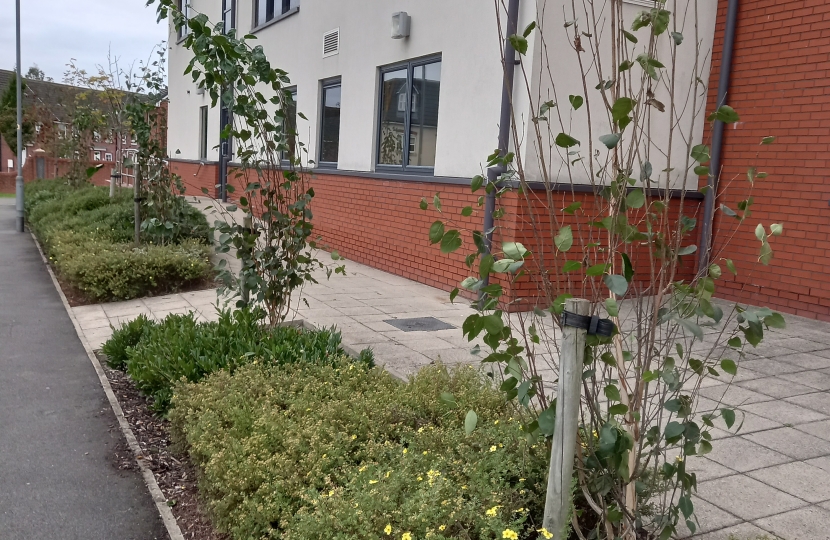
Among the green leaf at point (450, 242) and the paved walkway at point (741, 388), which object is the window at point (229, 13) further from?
the green leaf at point (450, 242)

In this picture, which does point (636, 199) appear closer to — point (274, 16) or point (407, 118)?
point (407, 118)

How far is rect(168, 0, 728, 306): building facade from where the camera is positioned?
805 centimetres

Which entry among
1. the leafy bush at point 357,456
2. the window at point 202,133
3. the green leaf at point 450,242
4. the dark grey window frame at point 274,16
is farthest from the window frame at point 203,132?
the green leaf at point 450,242

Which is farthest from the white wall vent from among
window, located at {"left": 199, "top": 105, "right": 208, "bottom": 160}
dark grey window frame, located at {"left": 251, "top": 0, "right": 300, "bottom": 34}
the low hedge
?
A: window, located at {"left": 199, "top": 105, "right": 208, "bottom": 160}

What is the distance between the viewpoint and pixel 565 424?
94.0 inches

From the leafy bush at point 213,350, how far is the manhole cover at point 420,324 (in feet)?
5.12

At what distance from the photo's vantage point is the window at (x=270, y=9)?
1490 centimetres

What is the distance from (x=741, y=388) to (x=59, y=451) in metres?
4.70

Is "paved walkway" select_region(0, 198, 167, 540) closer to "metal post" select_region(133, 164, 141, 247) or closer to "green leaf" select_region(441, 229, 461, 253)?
"green leaf" select_region(441, 229, 461, 253)

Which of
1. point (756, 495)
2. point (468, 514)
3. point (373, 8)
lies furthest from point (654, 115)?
point (468, 514)

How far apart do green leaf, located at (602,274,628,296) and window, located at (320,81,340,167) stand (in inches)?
416

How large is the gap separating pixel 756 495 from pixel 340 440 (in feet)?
6.62

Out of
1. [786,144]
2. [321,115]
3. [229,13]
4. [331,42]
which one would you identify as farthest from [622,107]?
[229,13]

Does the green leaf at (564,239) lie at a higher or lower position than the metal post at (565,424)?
higher
